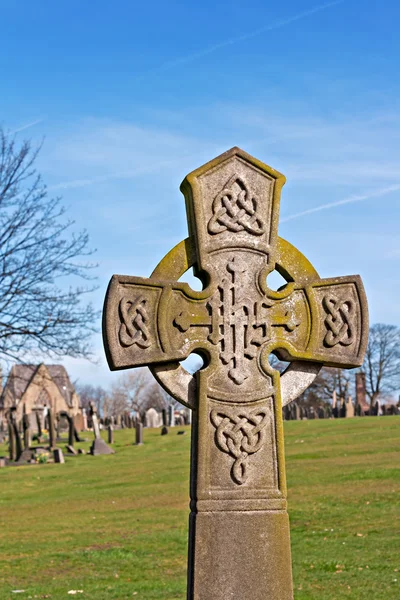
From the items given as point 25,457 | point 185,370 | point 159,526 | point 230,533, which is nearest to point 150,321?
point 185,370

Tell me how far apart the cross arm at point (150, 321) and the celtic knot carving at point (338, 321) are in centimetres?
105

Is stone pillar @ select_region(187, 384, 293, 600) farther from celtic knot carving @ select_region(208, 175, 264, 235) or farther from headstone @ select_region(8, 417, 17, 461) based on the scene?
headstone @ select_region(8, 417, 17, 461)

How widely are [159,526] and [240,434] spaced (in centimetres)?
1028

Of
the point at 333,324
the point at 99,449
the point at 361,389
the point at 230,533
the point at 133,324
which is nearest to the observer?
the point at 230,533

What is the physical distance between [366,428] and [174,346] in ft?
104

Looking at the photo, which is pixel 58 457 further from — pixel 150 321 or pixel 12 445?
pixel 150 321

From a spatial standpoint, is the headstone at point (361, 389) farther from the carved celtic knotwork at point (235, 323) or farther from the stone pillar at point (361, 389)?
the carved celtic knotwork at point (235, 323)

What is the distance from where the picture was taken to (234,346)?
677 cm

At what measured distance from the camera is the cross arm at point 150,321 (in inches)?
258

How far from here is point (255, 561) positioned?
6500mm

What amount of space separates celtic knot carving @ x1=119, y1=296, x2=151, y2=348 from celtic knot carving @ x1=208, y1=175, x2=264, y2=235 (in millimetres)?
822

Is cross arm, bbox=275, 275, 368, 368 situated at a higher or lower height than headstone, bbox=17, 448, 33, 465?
lower

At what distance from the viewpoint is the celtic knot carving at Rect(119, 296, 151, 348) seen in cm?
658

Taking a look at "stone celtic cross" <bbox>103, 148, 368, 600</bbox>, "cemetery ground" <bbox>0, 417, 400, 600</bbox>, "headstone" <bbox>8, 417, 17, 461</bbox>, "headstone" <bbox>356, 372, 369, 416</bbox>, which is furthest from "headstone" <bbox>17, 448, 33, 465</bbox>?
"headstone" <bbox>356, 372, 369, 416</bbox>
